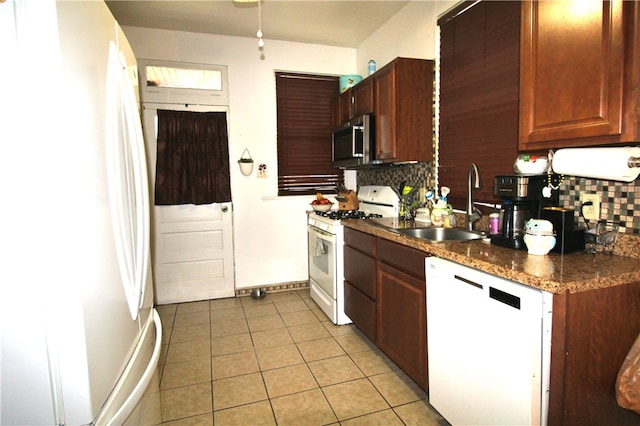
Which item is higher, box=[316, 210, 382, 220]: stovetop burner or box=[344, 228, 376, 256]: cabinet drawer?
box=[316, 210, 382, 220]: stovetop burner

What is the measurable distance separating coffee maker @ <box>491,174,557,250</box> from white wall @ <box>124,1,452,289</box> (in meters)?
2.14

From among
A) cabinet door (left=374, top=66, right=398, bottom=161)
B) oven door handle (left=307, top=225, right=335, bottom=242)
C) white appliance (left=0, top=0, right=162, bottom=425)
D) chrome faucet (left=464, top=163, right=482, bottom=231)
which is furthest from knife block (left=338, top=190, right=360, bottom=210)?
white appliance (left=0, top=0, right=162, bottom=425)

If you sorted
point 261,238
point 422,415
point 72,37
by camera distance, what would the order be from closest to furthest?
point 72,37 < point 422,415 < point 261,238

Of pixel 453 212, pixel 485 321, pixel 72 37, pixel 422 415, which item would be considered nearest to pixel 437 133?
pixel 453 212

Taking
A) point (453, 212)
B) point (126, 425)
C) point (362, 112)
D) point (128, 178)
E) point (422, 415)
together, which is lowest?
point (422, 415)

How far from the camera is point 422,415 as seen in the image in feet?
6.37

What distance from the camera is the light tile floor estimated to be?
1.98m

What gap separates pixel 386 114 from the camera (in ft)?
9.30

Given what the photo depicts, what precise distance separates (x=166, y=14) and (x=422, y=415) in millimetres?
3597

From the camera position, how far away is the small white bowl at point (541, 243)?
157cm

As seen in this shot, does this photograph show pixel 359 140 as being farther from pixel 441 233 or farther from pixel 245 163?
pixel 245 163

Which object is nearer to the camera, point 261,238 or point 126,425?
point 126,425

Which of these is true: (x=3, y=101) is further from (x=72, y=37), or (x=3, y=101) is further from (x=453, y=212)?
(x=453, y=212)

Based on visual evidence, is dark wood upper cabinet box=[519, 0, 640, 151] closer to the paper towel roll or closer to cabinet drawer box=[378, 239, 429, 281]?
the paper towel roll
